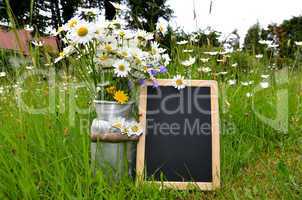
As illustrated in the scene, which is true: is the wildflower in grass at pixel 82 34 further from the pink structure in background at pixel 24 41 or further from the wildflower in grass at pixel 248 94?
the wildflower in grass at pixel 248 94

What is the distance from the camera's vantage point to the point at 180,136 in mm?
1475

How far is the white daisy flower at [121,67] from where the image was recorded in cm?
126

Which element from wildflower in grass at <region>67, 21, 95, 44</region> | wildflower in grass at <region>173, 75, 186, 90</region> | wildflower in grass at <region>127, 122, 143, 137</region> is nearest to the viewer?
wildflower in grass at <region>67, 21, 95, 44</region>

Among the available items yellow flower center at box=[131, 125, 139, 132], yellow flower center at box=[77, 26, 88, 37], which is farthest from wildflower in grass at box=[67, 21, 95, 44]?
yellow flower center at box=[131, 125, 139, 132]

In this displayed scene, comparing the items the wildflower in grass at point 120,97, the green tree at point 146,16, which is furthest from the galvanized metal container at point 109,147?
the green tree at point 146,16

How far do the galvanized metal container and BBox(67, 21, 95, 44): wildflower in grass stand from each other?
0.22 metres

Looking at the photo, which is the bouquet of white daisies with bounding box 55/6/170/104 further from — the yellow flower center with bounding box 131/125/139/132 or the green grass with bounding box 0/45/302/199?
the green grass with bounding box 0/45/302/199

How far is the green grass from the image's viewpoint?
1291 millimetres

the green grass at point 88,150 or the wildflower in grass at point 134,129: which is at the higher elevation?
the wildflower in grass at point 134,129

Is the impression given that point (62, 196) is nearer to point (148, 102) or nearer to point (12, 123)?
point (148, 102)

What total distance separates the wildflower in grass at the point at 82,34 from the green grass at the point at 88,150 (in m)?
0.34

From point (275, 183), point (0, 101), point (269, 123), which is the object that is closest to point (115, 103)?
point (275, 183)

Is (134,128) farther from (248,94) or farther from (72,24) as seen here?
(248,94)

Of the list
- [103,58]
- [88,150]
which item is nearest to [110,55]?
[103,58]
